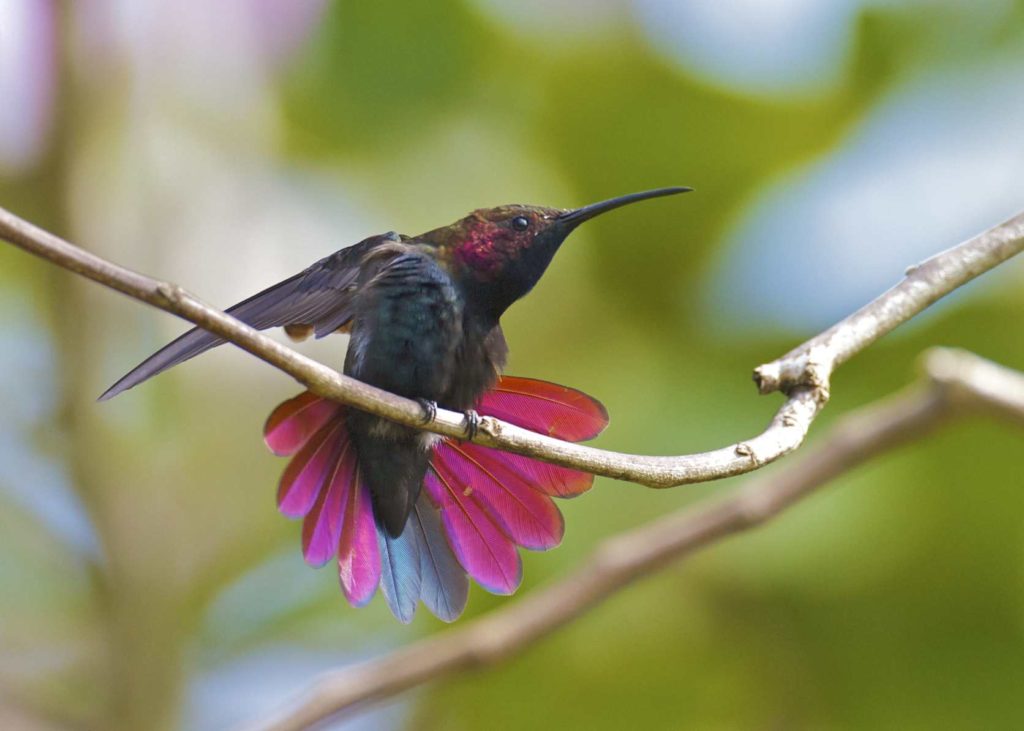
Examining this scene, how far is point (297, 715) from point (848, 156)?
1.92 meters

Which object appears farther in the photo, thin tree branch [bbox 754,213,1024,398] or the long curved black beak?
the long curved black beak

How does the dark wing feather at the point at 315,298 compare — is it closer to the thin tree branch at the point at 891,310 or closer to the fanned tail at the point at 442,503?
the fanned tail at the point at 442,503

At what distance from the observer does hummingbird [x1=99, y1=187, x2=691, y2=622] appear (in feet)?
Answer: 5.61

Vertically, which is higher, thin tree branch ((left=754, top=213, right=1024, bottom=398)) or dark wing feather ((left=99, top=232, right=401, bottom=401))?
dark wing feather ((left=99, top=232, right=401, bottom=401))

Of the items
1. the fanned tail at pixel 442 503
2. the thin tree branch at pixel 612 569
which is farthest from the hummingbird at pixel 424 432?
the thin tree branch at pixel 612 569

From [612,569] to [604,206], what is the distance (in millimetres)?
624

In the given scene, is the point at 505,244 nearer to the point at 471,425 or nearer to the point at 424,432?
the point at 424,432

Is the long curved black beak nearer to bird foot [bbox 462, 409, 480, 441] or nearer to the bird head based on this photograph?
the bird head

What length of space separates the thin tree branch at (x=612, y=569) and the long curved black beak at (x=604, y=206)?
488mm

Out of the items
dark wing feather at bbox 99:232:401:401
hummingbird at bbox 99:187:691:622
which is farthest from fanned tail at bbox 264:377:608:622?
dark wing feather at bbox 99:232:401:401

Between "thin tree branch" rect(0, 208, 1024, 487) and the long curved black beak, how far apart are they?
1.32 ft

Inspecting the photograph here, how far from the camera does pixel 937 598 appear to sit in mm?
2801

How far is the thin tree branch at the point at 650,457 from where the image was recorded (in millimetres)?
970

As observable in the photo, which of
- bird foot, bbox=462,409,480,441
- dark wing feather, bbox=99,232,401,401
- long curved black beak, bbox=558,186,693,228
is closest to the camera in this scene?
bird foot, bbox=462,409,480,441
